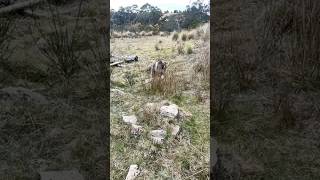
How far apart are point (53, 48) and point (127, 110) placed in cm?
102

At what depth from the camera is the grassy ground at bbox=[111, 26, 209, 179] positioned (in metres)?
2.88

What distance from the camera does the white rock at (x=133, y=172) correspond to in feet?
9.15

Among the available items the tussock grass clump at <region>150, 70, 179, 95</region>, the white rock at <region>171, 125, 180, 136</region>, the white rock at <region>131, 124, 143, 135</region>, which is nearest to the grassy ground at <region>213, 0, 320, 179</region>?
the white rock at <region>171, 125, 180, 136</region>

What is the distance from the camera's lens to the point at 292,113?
2.67 m

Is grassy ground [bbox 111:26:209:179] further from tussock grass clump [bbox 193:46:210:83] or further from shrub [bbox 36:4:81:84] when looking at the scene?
shrub [bbox 36:4:81:84]

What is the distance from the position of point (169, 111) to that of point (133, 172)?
0.69 metres

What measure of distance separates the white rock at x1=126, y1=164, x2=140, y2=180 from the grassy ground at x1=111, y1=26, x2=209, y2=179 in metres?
0.04

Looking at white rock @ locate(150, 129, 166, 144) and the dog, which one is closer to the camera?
white rock @ locate(150, 129, 166, 144)

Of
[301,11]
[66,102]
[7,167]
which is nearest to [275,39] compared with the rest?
[301,11]

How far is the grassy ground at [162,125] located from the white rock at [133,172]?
4 centimetres

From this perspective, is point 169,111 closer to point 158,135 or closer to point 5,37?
point 158,135

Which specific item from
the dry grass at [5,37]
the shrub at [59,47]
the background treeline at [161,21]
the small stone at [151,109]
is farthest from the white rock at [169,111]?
the background treeline at [161,21]

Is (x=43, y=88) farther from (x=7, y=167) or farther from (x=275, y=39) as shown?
(x=275, y=39)

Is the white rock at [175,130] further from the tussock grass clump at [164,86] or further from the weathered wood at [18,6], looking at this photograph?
the weathered wood at [18,6]
